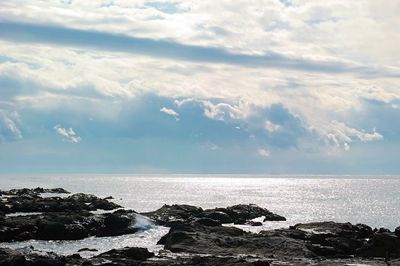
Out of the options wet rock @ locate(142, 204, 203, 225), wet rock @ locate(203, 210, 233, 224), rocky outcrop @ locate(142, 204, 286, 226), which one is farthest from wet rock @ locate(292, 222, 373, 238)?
wet rock @ locate(203, 210, 233, 224)

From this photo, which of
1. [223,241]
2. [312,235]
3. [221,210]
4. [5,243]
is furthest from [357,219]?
[5,243]

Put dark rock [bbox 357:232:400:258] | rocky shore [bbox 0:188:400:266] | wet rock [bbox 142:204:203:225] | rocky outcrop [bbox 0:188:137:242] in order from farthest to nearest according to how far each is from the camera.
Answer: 1. wet rock [bbox 142:204:203:225]
2. rocky outcrop [bbox 0:188:137:242]
3. dark rock [bbox 357:232:400:258]
4. rocky shore [bbox 0:188:400:266]

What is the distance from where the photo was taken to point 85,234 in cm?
7394

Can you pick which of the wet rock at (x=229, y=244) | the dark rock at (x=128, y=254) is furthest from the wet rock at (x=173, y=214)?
the dark rock at (x=128, y=254)

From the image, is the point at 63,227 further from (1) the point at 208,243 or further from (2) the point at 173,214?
(2) the point at 173,214

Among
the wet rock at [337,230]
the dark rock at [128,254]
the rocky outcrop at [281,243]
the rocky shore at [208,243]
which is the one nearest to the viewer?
the rocky shore at [208,243]

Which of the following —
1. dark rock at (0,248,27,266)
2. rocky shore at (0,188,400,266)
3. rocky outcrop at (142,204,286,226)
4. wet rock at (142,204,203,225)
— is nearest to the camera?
dark rock at (0,248,27,266)

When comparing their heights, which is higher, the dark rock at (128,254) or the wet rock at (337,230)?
the wet rock at (337,230)

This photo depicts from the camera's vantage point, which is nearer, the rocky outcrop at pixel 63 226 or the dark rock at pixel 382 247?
the dark rock at pixel 382 247

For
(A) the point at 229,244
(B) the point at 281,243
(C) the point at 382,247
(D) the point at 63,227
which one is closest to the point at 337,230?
(C) the point at 382,247

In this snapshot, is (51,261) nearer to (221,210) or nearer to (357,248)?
(357,248)

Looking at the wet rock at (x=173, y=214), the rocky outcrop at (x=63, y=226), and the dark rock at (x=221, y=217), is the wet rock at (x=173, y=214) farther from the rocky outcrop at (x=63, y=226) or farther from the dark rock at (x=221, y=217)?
the rocky outcrop at (x=63, y=226)

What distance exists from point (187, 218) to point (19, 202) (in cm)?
4105

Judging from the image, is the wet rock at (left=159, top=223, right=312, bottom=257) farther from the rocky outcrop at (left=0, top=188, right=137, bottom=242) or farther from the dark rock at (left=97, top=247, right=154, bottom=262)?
the rocky outcrop at (left=0, top=188, right=137, bottom=242)
